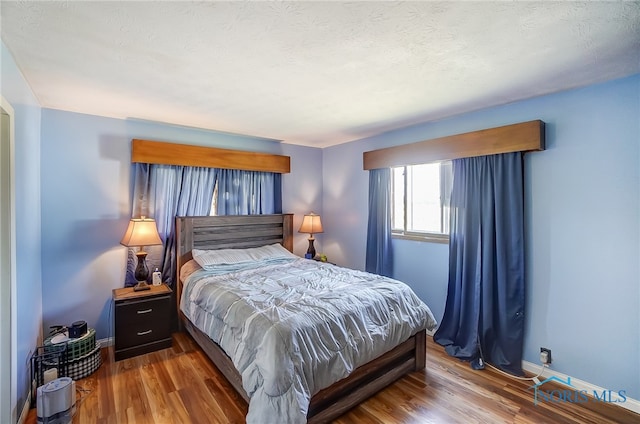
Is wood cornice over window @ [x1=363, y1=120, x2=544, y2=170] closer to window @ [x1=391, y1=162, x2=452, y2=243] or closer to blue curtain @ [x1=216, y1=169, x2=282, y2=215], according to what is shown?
window @ [x1=391, y1=162, x2=452, y2=243]

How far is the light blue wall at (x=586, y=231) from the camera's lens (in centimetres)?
211

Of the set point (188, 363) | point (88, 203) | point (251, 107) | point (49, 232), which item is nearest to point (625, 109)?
point (251, 107)

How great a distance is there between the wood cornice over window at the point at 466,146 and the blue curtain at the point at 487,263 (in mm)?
107

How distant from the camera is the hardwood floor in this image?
1.99 m

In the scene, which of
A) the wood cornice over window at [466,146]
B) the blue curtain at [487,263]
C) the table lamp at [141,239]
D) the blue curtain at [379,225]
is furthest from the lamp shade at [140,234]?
the blue curtain at [487,263]

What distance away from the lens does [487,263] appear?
2.72m

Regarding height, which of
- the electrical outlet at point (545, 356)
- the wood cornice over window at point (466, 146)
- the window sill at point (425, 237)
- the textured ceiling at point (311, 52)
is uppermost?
the textured ceiling at point (311, 52)

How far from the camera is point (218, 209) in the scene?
12.3 feet

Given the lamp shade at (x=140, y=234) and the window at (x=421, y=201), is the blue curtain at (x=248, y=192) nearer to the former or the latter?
the lamp shade at (x=140, y=234)

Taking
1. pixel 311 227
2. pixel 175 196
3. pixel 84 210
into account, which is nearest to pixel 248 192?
pixel 175 196

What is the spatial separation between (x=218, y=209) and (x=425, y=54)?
2939mm

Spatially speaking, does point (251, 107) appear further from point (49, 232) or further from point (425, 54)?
point (49, 232)

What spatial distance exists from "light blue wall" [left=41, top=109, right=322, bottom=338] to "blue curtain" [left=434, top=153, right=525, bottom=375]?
11.4 feet

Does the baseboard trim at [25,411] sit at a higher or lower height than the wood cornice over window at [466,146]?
lower
